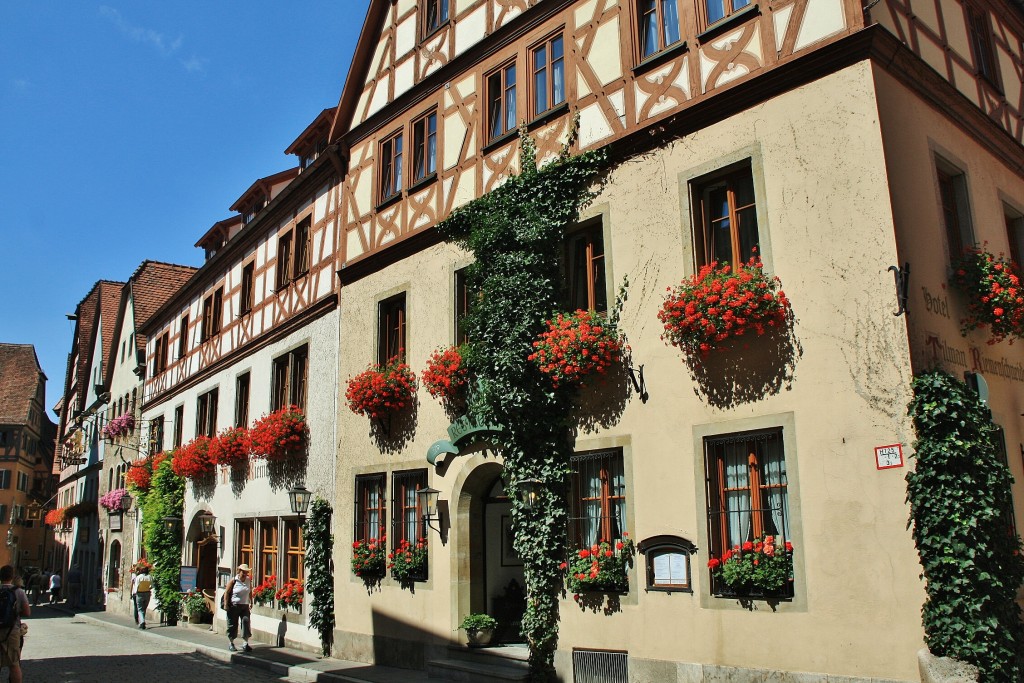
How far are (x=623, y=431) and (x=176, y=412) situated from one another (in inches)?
757

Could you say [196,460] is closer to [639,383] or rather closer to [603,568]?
[603,568]

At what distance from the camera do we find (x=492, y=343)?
1214 cm

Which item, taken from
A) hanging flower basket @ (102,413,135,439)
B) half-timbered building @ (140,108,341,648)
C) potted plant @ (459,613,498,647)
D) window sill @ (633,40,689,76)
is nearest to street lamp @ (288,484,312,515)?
half-timbered building @ (140,108,341,648)

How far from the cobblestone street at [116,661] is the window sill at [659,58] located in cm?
1033

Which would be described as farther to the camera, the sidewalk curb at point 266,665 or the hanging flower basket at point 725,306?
the sidewalk curb at point 266,665

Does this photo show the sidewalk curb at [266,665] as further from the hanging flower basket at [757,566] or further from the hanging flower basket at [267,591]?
the hanging flower basket at [757,566]

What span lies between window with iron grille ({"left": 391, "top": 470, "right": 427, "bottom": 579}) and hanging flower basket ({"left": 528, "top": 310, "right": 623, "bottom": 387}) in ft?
12.0

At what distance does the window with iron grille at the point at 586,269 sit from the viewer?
38.3ft

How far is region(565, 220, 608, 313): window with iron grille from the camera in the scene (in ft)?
38.3

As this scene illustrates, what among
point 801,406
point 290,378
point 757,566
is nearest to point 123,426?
point 290,378

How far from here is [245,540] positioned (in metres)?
20.0

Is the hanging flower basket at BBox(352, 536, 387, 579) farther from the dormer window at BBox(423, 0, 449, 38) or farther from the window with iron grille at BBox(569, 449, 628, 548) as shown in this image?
the dormer window at BBox(423, 0, 449, 38)

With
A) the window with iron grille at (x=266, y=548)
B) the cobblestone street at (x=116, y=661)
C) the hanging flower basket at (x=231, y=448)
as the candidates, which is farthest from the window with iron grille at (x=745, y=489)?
the hanging flower basket at (x=231, y=448)

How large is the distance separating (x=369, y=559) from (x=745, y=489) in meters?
7.16
